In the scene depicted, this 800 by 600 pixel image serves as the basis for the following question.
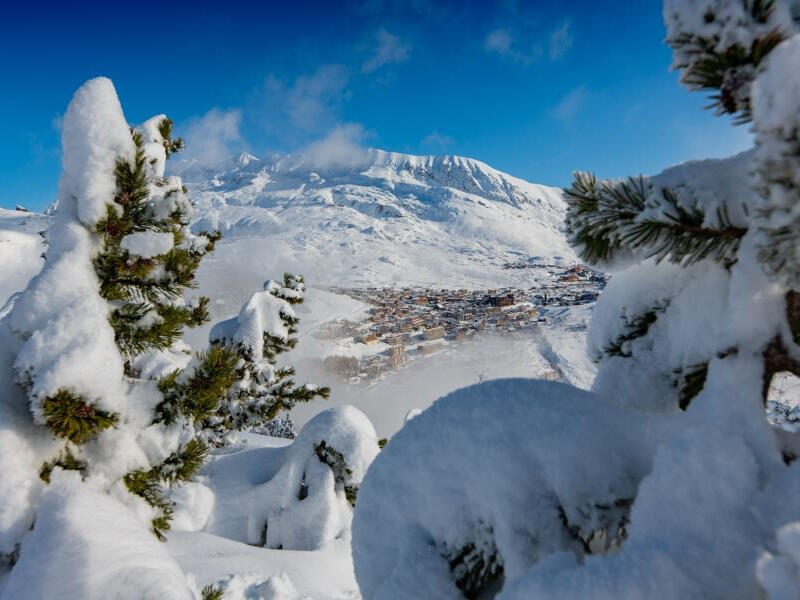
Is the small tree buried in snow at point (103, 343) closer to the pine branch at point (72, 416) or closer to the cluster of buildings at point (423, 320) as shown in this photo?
the pine branch at point (72, 416)

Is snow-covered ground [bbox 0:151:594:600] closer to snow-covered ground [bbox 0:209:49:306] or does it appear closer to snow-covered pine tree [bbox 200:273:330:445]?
snow-covered ground [bbox 0:209:49:306]

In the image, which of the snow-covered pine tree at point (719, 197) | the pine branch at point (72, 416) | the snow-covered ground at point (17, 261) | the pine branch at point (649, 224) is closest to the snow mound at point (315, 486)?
the pine branch at point (72, 416)

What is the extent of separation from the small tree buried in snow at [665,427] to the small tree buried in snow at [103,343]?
2.02 metres

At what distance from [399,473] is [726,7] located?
1348 mm

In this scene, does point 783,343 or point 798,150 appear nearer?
point 798,150

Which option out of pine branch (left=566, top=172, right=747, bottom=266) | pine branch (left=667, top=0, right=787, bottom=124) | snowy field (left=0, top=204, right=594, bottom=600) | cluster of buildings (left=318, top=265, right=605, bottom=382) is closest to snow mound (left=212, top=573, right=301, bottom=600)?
snowy field (left=0, top=204, right=594, bottom=600)

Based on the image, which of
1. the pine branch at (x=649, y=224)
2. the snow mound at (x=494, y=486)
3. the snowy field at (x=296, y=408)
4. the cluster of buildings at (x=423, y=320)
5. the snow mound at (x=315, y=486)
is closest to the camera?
the pine branch at (x=649, y=224)

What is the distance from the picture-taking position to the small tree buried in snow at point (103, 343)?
248 cm

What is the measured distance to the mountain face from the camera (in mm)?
81312

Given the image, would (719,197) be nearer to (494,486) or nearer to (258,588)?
(494,486)

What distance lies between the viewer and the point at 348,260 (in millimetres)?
92250

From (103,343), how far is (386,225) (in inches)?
5152

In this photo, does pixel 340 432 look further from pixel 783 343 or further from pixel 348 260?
pixel 348 260

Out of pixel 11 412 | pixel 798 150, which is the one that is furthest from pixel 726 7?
pixel 11 412
